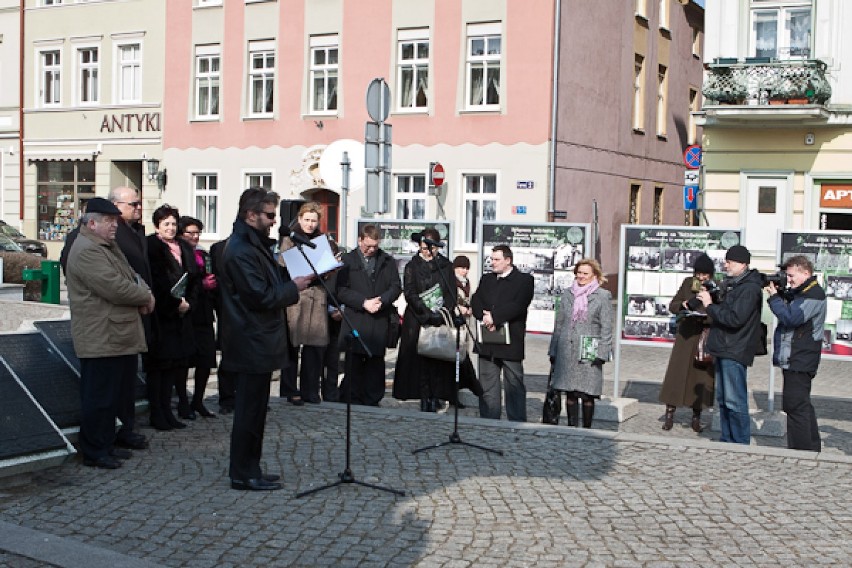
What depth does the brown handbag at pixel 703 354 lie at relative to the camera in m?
11.1

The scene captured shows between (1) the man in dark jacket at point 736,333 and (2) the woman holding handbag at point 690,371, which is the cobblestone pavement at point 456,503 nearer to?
(1) the man in dark jacket at point 736,333

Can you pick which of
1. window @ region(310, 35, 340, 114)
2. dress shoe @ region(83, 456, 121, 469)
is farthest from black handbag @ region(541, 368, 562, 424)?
window @ region(310, 35, 340, 114)

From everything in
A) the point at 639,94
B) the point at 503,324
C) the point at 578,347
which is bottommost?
the point at 578,347

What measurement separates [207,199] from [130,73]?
15.9 ft

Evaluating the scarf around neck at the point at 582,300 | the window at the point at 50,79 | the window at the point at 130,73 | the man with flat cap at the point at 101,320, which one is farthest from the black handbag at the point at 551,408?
the window at the point at 50,79

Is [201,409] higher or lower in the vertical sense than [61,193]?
lower

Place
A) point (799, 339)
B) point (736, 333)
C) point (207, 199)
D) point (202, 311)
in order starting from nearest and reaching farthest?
point (799, 339), point (736, 333), point (202, 311), point (207, 199)

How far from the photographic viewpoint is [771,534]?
679 cm

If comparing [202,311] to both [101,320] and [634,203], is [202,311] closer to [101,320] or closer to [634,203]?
[101,320]

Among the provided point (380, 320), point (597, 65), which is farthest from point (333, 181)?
point (597, 65)

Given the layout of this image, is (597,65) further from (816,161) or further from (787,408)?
(787,408)

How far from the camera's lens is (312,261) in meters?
7.89

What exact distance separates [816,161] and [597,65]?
989 centimetres

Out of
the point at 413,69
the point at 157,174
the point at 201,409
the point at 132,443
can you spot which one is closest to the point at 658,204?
the point at 413,69
